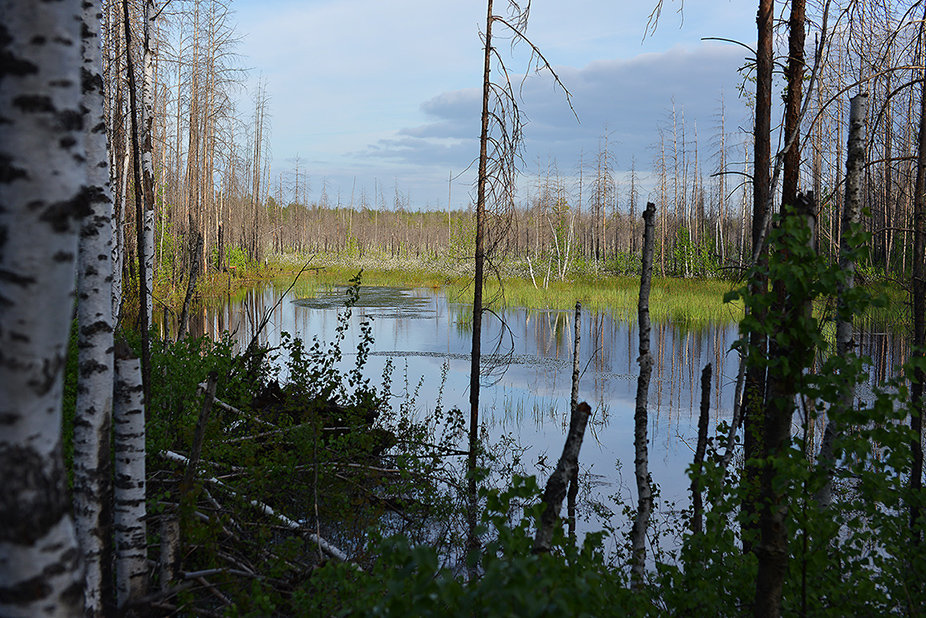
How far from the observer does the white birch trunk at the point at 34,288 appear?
138 centimetres

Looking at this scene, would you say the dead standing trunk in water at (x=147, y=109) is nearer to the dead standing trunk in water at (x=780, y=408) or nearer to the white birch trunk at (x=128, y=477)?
the white birch trunk at (x=128, y=477)

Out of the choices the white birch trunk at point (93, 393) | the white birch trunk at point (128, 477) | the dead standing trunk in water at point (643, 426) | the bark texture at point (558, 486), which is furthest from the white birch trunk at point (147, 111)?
the bark texture at point (558, 486)

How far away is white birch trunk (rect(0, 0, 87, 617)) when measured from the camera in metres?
1.38

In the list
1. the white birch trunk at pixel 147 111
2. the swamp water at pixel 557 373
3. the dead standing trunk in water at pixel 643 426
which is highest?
the white birch trunk at pixel 147 111

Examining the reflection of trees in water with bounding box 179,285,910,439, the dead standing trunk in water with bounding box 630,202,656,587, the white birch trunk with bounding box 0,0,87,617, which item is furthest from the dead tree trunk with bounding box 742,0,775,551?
the white birch trunk with bounding box 0,0,87,617

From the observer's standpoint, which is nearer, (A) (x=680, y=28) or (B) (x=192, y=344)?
(A) (x=680, y=28)

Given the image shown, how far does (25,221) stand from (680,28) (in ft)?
20.5

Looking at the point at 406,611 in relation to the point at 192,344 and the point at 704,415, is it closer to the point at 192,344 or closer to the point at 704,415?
the point at 704,415

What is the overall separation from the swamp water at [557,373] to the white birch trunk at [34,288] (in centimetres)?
345

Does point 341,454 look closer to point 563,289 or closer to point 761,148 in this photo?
point 761,148

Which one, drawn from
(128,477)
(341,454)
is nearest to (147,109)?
(341,454)

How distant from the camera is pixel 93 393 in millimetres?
2986

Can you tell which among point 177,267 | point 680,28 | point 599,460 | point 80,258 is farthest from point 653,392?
point 177,267

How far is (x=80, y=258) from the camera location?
121 inches
